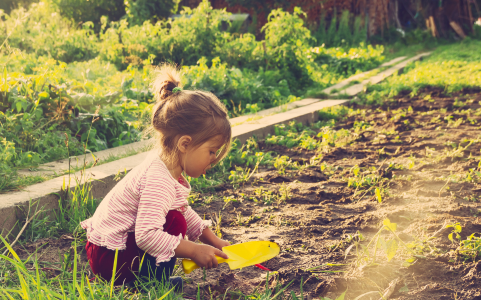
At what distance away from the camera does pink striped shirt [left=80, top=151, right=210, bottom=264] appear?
6.08 ft

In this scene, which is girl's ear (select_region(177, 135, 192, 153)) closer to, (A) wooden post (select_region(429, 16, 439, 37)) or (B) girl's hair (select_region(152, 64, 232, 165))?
(B) girl's hair (select_region(152, 64, 232, 165))

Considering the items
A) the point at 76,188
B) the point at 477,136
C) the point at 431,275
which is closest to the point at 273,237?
the point at 431,275

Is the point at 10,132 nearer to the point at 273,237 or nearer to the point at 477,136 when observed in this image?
the point at 273,237

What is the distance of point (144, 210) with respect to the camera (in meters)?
1.85

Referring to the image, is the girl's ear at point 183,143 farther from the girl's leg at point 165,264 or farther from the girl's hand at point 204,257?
the girl's hand at point 204,257

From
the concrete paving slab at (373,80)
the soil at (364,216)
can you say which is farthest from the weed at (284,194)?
the concrete paving slab at (373,80)

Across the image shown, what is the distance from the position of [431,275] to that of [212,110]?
121 cm

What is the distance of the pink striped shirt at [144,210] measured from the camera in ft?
6.08

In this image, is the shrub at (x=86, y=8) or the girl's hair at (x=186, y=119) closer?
the girl's hair at (x=186, y=119)

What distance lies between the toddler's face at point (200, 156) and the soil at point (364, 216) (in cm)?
53

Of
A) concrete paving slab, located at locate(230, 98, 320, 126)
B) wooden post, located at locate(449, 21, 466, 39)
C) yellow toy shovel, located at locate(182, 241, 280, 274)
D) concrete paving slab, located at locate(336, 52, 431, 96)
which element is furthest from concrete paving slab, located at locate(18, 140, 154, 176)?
wooden post, located at locate(449, 21, 466, 39)

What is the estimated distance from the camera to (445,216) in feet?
8.27

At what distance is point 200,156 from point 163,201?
10.2 inches

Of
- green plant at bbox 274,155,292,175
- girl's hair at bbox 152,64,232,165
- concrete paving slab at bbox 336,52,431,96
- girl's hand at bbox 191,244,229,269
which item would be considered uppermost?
girl's hair at bbox 152,64,232,165
